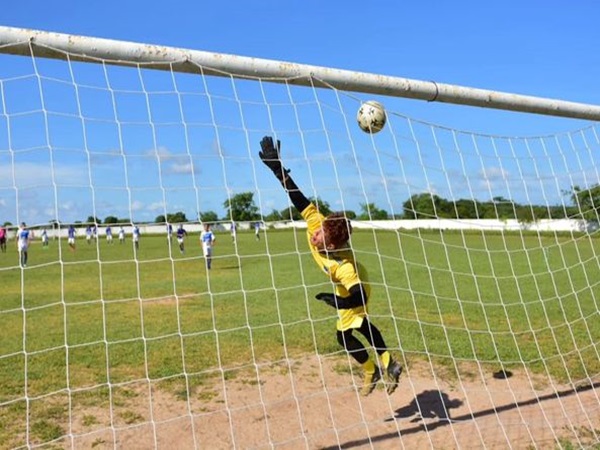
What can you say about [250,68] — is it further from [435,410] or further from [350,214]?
[435,410]

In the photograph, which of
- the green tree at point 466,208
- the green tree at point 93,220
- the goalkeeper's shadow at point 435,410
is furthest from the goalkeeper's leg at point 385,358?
the green tree at point 466,208

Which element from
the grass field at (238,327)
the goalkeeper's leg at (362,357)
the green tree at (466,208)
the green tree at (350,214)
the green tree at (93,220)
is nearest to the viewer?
the green tree at (93,220)

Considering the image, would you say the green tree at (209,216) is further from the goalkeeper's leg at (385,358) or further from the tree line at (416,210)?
the goalkeeper's leg at (385,358)

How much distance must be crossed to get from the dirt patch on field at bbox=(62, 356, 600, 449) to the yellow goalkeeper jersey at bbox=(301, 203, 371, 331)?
630mm

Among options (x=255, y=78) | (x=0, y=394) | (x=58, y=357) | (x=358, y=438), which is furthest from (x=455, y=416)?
(x=58, y=357)

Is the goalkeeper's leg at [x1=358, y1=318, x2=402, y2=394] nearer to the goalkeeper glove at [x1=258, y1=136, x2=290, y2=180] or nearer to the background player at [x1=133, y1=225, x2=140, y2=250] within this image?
the goalkeeper glove at [x1=258, y1=136, x2=290, y2=180]

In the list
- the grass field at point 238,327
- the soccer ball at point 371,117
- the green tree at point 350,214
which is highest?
the soccer ball at point 371,117

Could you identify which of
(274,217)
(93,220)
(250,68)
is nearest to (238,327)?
(274,217)

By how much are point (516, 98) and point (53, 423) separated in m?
4.75

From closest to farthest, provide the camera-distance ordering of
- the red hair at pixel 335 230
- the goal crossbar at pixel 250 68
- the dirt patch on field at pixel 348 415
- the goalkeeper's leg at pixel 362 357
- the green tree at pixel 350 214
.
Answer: the goal crossbar at pixel 250 68
the dirt patch on field at pixel 348 415
the red hair at pixel 335 230
the green tree at pixel 350 214
the goalkeeper's leg at pixel 362 357

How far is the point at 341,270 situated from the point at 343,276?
0.05m

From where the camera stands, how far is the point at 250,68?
4.15 metres

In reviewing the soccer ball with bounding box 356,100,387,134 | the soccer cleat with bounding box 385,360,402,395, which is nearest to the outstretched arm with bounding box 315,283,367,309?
the soccer cleat with bounding box 385,360,402,395

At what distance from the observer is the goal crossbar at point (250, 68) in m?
3.57
